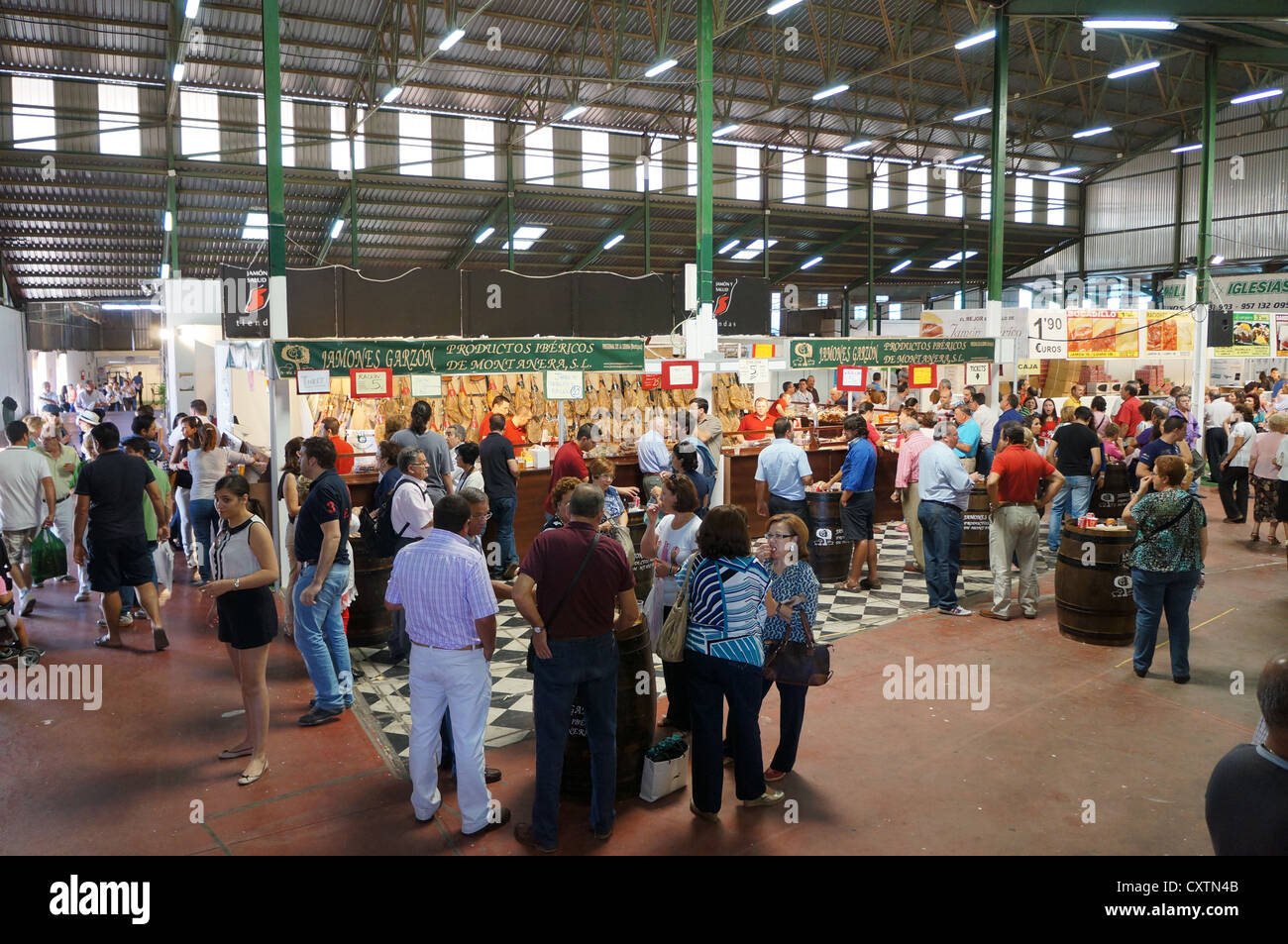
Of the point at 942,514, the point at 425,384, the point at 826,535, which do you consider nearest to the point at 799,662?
the point at 942,514

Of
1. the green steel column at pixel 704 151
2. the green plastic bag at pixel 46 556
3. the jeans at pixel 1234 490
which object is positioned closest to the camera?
the green plastic bag at pixel 46 556

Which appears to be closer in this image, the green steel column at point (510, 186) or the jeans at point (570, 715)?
the jeans at point (570, 715)

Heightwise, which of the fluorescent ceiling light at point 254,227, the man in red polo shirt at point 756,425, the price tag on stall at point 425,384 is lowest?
the man in red polo shirt at point 756,425

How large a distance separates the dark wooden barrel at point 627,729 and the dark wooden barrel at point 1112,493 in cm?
838

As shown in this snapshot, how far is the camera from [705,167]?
1080cm

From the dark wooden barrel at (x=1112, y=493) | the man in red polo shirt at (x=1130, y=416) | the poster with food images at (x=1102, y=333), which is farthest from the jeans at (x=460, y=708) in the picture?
the poster with food images at (x=1102, y=333)

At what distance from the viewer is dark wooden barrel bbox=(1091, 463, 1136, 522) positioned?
1112 centimetres

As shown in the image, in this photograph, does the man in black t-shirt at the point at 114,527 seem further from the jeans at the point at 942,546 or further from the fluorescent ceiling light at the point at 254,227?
the fluorescent ceiling light at the point at 254,227

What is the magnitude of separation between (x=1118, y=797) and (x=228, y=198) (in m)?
20.4

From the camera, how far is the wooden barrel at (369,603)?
6996 mm

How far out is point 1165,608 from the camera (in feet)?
20.7

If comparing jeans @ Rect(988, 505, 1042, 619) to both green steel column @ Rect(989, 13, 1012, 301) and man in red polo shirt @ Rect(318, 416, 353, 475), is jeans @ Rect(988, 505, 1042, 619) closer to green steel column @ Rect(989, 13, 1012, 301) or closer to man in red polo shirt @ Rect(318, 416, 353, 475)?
man in red polo shirt @ Rect(318, 416, 353, 475)
